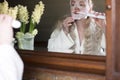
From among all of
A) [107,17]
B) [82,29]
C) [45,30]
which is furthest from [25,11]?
[107,17]

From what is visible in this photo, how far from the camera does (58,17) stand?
0.81 m

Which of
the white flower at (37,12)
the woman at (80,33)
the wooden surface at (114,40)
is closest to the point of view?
the wooden surface at (114,40)

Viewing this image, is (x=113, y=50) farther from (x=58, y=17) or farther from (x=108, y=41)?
(x=58, y=17)

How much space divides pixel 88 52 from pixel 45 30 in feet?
0.56

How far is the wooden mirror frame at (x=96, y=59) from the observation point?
1.98 feet

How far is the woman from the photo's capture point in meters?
0.72

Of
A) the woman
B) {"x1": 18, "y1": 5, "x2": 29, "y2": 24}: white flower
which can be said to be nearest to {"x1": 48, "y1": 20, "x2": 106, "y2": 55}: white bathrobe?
the woman

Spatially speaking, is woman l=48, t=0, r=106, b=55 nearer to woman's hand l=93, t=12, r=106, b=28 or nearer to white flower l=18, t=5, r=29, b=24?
woman's hand l=93, t=12, r=106, b=28

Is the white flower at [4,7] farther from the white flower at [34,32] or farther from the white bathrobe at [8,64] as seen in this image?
the white bathrobe at [8,64]

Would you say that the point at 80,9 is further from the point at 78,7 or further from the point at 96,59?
the point at 96,59

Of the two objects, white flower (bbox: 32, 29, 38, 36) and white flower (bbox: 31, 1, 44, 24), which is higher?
white flower (bbox: 31, 1, 44, 24)

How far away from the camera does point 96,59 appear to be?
26.3 inches

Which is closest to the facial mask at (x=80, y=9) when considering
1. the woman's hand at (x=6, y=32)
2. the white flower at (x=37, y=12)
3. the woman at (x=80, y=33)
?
the woman at (x=80, y=33)

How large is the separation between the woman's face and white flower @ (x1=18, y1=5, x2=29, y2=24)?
175 millimetres
